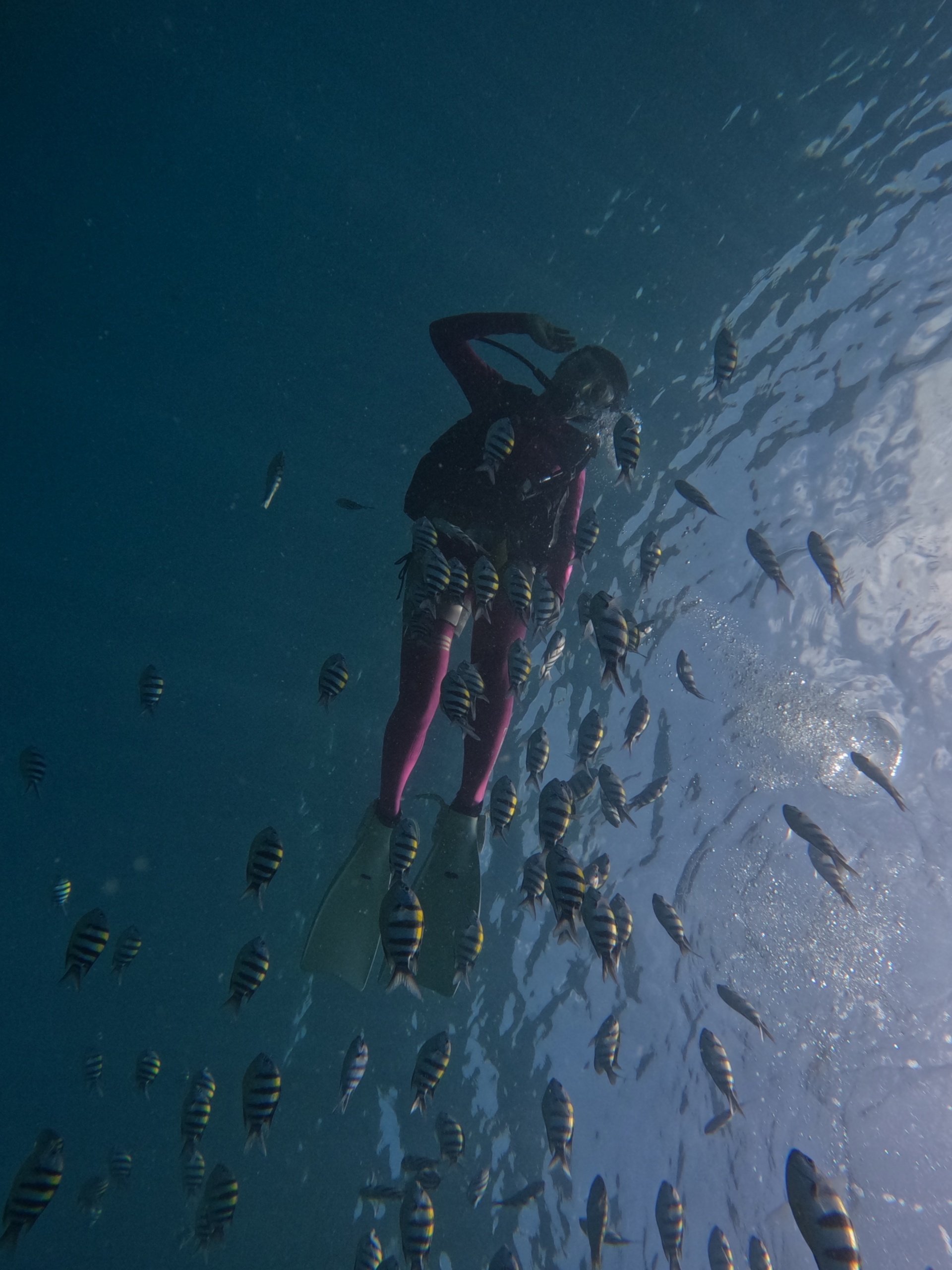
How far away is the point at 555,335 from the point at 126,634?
1494cm

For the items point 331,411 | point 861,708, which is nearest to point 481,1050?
point 861,708

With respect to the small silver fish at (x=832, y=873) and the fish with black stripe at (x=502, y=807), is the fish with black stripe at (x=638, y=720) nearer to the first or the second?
the fish with black stripe at (x=502, y=807)

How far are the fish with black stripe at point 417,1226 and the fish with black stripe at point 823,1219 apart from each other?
3288 millimetres

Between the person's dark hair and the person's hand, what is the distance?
566 mm

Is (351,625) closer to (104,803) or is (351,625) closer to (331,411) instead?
(331,411)

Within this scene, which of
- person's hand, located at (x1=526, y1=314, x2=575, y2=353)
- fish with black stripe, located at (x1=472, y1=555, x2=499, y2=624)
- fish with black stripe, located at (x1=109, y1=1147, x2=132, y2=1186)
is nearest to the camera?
fish with black stripe, located at (x1=472, y1=555, x2=499, y2=624)

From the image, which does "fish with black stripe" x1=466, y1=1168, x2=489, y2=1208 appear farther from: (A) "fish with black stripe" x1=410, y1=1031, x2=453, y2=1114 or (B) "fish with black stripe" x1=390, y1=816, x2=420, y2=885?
(B) "fish with black stripe" x1=390, y1=816, x2=420, y2=885

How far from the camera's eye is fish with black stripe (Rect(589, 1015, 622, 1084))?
6.52 meters

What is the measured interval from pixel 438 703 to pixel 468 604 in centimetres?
103

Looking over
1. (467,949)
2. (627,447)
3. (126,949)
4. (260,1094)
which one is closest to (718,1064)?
(467,949)

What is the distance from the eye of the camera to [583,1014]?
17.7 m

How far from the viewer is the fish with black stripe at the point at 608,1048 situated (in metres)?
6.52

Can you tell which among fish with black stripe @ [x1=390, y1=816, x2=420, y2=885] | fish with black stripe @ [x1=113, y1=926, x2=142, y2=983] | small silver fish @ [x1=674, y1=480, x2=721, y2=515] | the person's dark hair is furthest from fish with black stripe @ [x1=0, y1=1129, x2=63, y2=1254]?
small silver fish @ [x1=674, y1=480, x2=721, y2=515]

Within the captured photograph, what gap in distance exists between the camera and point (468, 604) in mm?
6754
